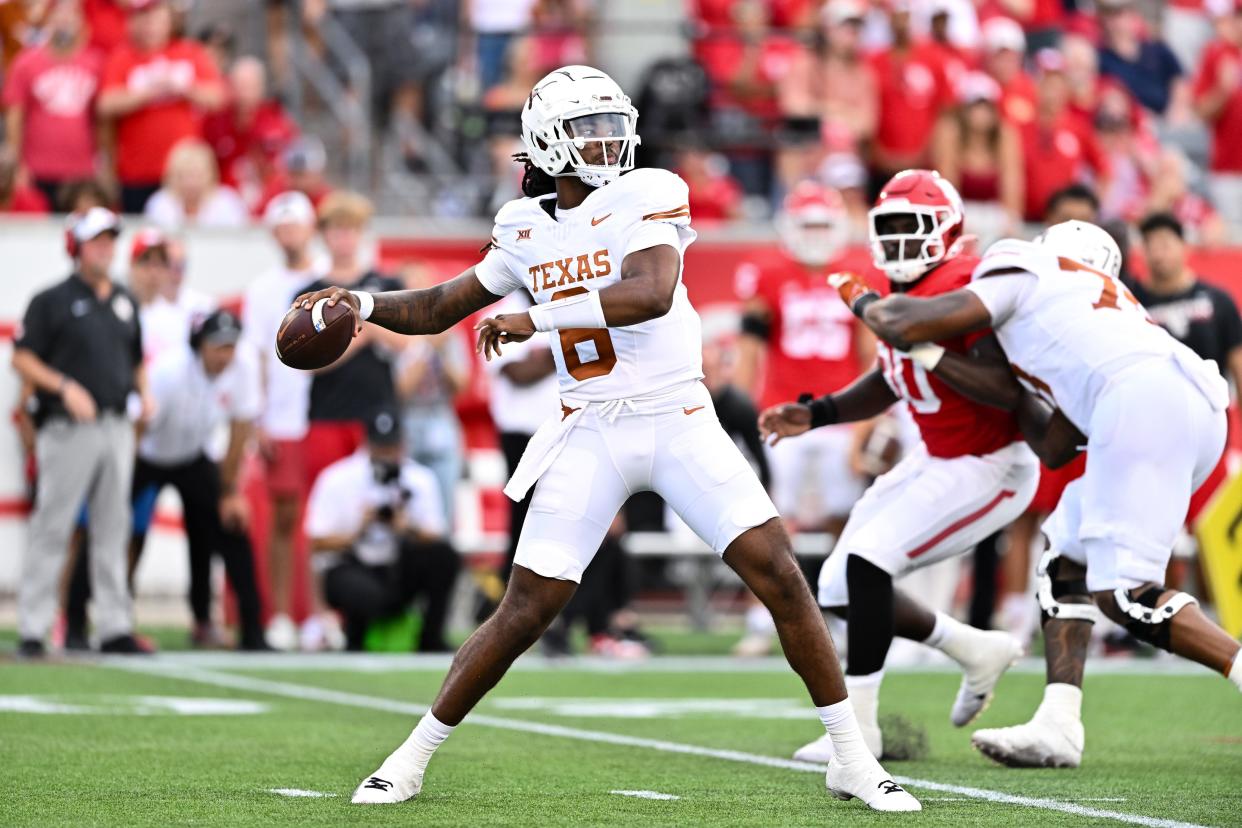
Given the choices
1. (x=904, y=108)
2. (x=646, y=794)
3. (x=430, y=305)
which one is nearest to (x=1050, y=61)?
(x=904, y=108)

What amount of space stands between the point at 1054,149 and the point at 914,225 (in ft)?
26.8

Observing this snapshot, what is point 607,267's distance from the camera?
5477 mm

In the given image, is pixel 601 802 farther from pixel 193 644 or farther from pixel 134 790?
pixel 193 644

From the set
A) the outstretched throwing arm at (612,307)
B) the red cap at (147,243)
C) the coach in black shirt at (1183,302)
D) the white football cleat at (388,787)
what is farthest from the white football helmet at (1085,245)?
the red cap at (147,243)

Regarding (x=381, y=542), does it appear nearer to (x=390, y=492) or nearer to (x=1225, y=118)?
(x=390, y=492)

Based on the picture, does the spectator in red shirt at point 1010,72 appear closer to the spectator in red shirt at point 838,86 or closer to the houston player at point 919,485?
the spectator in red shirt at point 838,86

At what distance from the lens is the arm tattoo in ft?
18.8

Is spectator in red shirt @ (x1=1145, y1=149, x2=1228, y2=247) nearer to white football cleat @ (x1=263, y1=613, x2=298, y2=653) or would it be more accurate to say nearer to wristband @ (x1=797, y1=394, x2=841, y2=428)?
white football cleat @ (x1=263, y1=613, x2=298, y2=653)

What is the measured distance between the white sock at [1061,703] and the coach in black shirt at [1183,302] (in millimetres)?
4363

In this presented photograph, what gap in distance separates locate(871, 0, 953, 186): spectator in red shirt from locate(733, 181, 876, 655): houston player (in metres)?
3.41

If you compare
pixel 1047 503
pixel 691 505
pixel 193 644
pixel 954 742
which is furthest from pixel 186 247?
pixel 691 505

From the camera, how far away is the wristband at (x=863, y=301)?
6332 mm

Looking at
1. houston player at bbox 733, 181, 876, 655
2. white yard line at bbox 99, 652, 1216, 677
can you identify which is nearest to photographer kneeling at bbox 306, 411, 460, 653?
white yard line at bbox 99, 652, 1216, 677

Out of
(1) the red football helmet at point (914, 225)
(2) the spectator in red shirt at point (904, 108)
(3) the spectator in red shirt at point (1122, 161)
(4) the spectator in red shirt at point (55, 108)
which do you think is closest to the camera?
(1) the red football helmet at point (914, 225)
